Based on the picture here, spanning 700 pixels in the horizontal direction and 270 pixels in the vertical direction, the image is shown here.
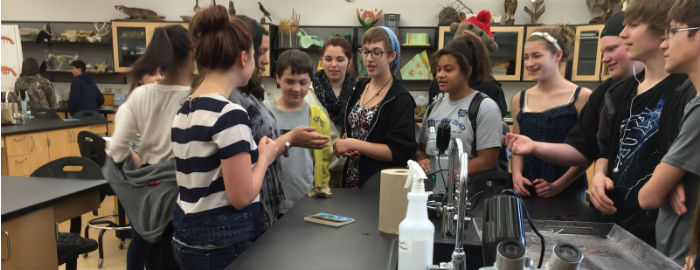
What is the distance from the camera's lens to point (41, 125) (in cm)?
435

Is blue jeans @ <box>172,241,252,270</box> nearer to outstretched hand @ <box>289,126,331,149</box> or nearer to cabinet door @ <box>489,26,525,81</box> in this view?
outstretched hand @ <box>289,126,331,149</box>

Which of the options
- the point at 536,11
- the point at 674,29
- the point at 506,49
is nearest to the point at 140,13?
the point at 506,49

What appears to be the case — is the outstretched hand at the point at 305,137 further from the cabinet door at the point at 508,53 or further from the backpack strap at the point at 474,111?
the cabinet door at the point at 508,53

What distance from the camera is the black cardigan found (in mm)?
1785

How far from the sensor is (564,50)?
6.40 ft

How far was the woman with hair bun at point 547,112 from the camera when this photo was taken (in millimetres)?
1671

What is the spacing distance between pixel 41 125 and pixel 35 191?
3.07 meters

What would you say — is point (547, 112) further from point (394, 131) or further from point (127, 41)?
point (127, 41)

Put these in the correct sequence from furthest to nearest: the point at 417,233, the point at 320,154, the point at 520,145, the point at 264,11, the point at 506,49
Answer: the point at 264,11, the point at 506,49, the point at 320,154, the point at 520,145, the point at 417,233

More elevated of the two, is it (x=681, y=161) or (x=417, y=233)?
(x=681, y=161)

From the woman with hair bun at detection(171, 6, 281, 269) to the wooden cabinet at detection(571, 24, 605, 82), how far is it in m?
5.00

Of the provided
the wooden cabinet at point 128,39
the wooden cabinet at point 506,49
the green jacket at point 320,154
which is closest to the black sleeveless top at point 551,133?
the green jacket at point 320,154

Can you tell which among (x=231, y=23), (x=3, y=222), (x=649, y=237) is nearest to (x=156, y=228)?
(x=3, y=222)

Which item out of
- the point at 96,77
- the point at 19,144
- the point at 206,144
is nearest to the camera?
the point at 206,144
